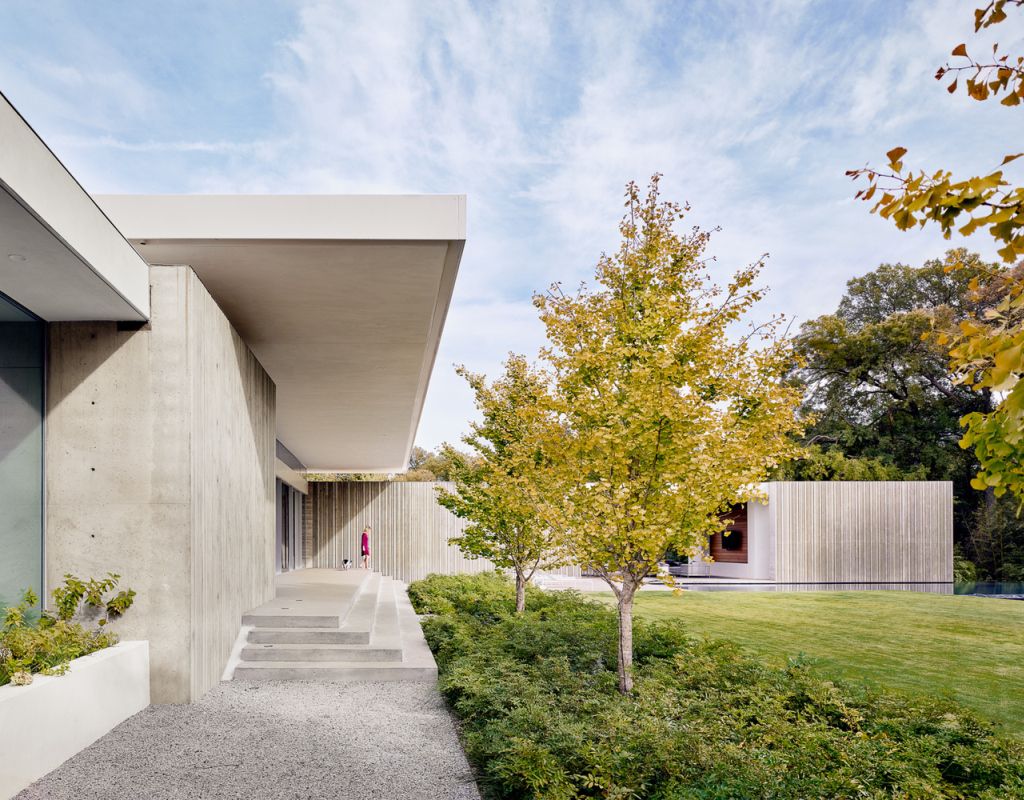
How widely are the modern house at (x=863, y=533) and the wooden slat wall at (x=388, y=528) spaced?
10.3 meters

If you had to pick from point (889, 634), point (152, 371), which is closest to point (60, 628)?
point (152, 371)

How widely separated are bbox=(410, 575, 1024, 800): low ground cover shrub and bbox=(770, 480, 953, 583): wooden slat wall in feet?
57.2

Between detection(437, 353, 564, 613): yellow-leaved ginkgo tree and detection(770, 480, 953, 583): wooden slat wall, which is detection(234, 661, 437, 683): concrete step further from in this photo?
detection(770, 480, 953, 583): wooden slat wall

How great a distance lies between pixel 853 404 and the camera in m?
35.0

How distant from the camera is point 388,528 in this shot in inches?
948

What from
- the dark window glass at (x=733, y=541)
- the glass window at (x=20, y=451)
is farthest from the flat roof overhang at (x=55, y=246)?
the dark window glass at (x=733, y=541)

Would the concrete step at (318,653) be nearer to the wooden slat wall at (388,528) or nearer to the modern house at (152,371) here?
the modern house at (152,371)

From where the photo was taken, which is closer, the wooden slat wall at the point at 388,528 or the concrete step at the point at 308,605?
the concrete step at the point at 308,605

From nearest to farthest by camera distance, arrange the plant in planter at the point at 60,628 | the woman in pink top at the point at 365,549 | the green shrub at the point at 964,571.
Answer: the plant in planter at the point at 60,628 < the woman in pink top at the point at 365,549 < the green shrub at the point at 964,571

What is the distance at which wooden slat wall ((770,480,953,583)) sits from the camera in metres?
25.0

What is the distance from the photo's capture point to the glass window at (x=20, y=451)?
5.99 metres

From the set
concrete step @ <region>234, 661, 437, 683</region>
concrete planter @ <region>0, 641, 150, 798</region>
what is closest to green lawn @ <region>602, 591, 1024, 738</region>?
concrete step @ <region>234, 661, 437, 683</region>

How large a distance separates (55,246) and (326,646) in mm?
5137

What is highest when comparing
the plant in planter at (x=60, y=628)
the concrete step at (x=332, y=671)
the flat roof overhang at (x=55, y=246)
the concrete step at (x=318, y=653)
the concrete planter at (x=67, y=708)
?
the flat roof overhang at (x=55, y=246)
